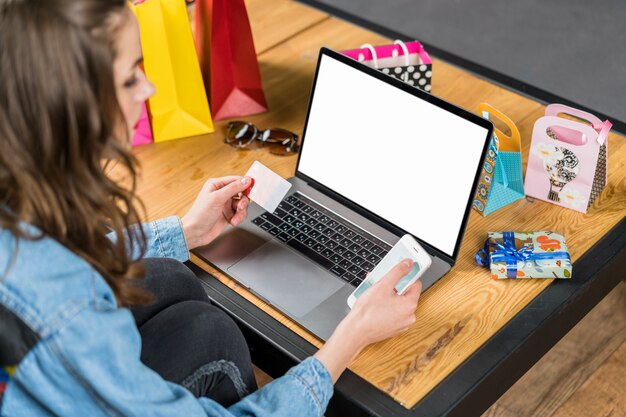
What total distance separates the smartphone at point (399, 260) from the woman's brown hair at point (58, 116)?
496 mm

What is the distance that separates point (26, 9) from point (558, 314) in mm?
960

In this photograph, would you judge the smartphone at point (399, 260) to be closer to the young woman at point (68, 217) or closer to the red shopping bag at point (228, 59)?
the young woman at point (68, 217)

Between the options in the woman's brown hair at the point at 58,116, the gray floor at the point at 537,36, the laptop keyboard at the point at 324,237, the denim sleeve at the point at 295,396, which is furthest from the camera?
the gray floor at the point at 537,36

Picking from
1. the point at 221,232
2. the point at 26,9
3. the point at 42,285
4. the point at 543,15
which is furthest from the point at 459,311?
the point at 543,15

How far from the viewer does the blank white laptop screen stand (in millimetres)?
1399

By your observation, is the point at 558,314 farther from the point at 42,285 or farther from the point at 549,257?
the point at 42,285

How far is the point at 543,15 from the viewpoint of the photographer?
3.12m

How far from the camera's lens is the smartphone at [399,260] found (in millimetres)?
1349

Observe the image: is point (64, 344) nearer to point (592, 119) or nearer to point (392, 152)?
point (392, 152)

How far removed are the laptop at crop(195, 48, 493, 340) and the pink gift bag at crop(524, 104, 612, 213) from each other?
0.86 feet

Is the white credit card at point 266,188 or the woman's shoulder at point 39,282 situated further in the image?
the white credit card at point 266,188

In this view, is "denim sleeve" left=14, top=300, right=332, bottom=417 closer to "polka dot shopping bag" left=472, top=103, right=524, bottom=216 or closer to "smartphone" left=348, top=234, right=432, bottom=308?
"smartphone" left=348, top=234, right=432, bottom=308

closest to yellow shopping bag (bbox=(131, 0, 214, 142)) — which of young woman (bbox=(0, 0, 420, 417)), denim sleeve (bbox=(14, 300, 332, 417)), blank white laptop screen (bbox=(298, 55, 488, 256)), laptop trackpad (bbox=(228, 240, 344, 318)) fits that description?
blank white laptop screen (bbox=(298, 55, 488, 256))

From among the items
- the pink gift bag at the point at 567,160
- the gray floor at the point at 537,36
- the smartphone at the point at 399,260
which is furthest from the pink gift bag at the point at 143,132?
the gray floor at the point at 537,36
